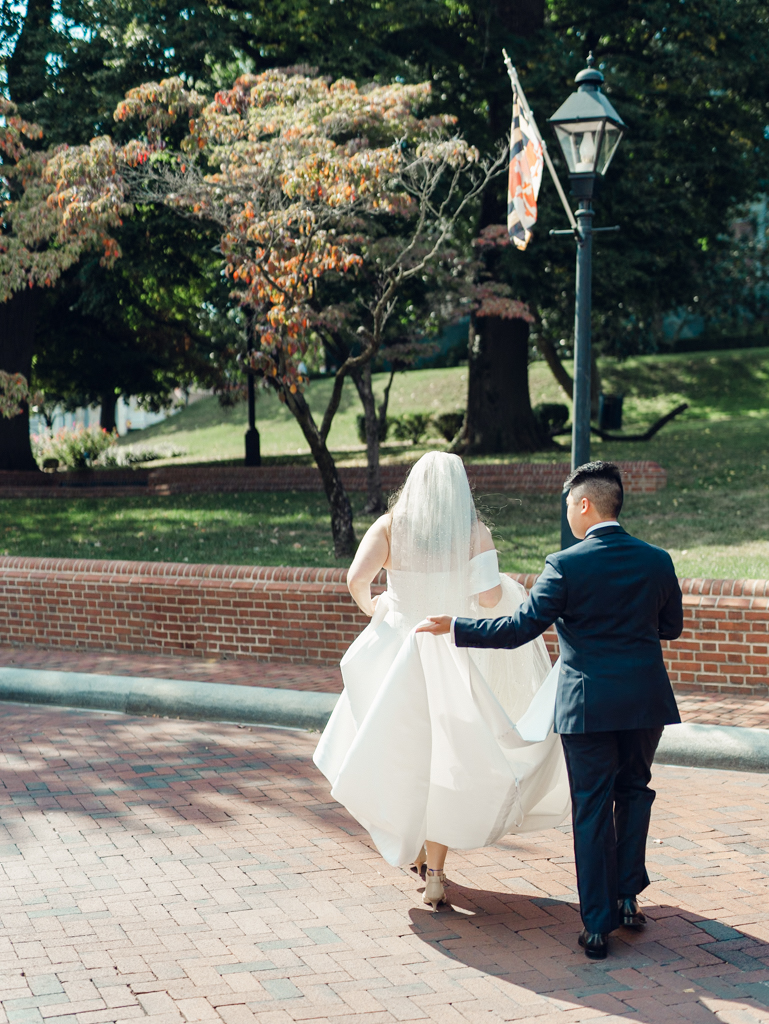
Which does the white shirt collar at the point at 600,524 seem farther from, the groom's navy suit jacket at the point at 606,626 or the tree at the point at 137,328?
the tree at the point at 137,328

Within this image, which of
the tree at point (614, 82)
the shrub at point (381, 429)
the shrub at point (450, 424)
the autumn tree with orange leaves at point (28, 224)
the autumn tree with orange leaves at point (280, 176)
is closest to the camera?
the autumn tree with orange leaves at point (280, 176)

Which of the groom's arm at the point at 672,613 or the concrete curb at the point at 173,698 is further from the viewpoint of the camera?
the concrete curb at the point at 173,698

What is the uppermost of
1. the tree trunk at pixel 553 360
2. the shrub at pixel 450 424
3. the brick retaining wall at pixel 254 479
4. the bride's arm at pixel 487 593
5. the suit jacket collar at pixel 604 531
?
the tree trunk at pixel 553 360

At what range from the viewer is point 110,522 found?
15.7 m

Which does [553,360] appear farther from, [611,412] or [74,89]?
[74,89]

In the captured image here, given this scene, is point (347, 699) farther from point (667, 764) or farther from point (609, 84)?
point (609, 84)

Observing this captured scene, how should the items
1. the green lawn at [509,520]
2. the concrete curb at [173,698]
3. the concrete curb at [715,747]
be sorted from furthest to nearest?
1. the green lawn at [509,520]
2. the concrete curb at [173,698]
3. the concrete curb at [715,747]

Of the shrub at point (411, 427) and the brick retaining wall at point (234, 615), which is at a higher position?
the shrub at point (411, 427)

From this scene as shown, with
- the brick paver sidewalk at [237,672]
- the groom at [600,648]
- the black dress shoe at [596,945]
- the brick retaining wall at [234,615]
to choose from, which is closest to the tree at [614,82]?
the brick retaining wall at [234,615]

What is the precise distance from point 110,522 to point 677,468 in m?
8.98

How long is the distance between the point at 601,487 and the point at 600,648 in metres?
0.57

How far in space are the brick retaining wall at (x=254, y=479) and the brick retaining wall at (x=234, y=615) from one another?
288 inches

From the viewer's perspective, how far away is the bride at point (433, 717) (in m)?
4.04

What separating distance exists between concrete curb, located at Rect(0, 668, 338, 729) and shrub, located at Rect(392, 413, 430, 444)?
1896 centimetres
